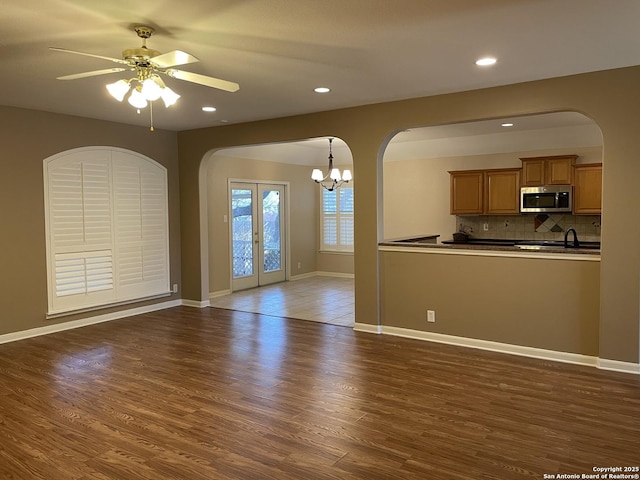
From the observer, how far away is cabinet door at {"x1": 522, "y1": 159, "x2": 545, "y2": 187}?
738 cm

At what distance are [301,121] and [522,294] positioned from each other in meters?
3.21

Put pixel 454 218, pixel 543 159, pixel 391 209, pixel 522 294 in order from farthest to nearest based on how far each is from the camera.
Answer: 1. pixel 391 209
2. pixel 454 218
3. pixel 543 159
4. pixel 522 294

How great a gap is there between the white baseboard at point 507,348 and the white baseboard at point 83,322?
10.1ft

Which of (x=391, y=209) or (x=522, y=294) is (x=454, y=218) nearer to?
(x=391, y=209)

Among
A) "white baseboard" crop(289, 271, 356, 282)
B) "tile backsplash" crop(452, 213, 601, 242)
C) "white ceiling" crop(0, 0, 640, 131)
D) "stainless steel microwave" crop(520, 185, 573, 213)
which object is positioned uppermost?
"white ceiling" crop(0, 0, 640, 131)

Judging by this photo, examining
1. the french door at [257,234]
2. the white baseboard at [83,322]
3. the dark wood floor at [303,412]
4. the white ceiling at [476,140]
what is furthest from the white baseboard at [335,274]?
the dark wood floor at [303,412]

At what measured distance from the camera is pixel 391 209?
916 centimetres

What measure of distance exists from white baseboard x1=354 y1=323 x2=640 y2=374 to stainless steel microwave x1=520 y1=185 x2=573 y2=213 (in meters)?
3.31

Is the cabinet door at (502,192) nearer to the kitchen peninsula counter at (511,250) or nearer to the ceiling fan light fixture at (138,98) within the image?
the kitchen peninsula counter at (511,250)

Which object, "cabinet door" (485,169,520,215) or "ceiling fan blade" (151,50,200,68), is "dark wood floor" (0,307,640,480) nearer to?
"ceiling fan blade" (151,50,200,68)

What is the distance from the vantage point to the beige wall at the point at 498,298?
438 cm

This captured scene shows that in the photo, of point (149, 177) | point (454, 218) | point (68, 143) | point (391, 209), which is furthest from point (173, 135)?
point (454, 218)

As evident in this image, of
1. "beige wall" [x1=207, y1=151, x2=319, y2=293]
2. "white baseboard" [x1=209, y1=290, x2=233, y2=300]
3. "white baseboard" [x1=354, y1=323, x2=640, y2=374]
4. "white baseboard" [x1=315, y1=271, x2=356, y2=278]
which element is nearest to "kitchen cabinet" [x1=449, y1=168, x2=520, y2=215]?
"white baseboard" [x1=315, y1=271, x2=356, y2=278]

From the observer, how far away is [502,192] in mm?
7707
